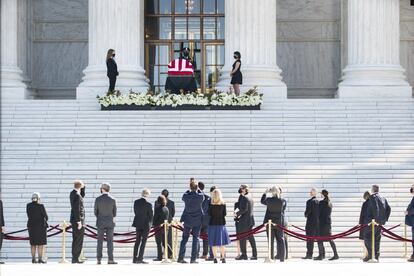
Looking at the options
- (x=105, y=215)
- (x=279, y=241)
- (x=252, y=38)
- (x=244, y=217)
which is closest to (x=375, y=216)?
(x=279, y=241)

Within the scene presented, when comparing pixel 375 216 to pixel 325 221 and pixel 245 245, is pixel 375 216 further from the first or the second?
pixel 245 245

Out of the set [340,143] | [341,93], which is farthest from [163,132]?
[341,93]

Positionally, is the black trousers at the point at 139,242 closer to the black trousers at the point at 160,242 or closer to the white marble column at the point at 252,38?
the black trousers at the point at 160,242

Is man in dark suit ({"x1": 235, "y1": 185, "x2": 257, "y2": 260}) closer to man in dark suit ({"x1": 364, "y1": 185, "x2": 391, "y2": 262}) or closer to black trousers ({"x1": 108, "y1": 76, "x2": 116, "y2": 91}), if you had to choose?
man in dark suit ({"x1": 364, "y1": 185, "x2": 391, "y2": 262})

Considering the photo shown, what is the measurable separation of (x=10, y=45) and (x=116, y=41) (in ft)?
14.1

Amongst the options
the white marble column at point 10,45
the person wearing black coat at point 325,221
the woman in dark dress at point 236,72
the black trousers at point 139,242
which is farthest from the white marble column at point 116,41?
the black trousers at point 139,242

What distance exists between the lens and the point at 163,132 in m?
40.6

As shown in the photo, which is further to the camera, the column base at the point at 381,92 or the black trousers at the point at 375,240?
the column base at the point at 381,92

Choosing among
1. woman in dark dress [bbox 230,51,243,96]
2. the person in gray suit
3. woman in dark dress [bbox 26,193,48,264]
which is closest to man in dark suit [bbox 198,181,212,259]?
the person in gray suit

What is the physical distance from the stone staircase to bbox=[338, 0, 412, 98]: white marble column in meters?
1.78

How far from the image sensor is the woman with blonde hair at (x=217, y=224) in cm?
2959

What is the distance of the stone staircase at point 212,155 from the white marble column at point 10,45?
12.0 feet

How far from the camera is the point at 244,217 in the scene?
30859 millimetres

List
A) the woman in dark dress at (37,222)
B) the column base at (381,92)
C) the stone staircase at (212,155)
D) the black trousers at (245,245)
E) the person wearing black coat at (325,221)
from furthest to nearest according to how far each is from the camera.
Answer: the column base at (381,92) → the stone staircase at (212,155) → the person wearing black coat at (325,221) → the black trousers at (245,245) → the woman in dark dress at (37,222)
